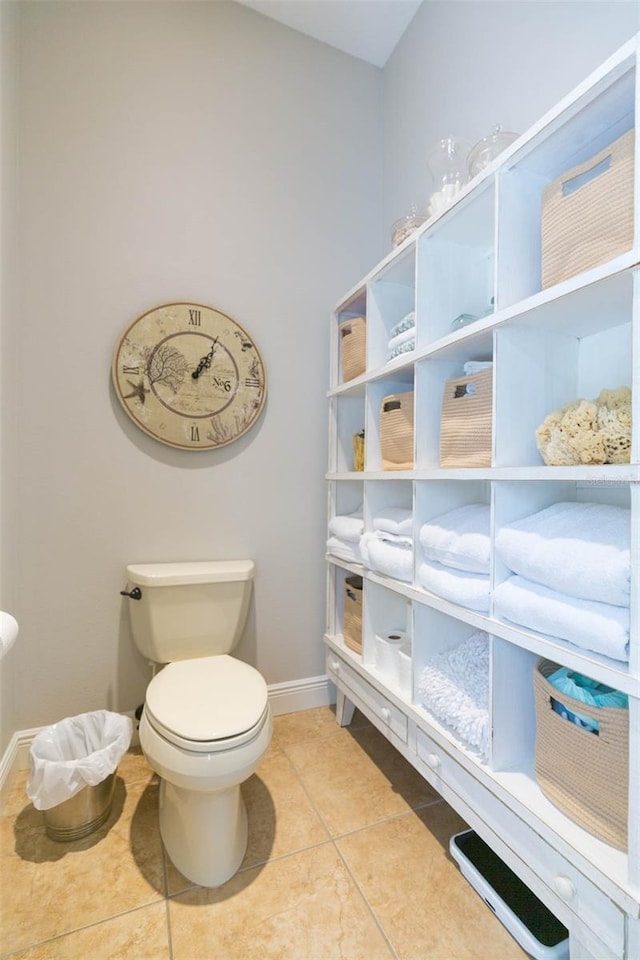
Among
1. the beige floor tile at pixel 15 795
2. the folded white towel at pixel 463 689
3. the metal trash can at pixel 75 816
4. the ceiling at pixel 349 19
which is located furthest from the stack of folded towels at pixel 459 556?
the ceiling at pixel 349 19

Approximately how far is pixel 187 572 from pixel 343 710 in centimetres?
88

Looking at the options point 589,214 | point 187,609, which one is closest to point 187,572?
point 187,609

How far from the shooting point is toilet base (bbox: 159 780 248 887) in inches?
45.7

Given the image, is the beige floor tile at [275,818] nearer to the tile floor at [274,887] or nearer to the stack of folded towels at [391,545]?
the tile floor at [274,887]

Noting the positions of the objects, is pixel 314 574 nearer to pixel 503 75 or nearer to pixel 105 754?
pixel 105 754

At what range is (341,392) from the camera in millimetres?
1802

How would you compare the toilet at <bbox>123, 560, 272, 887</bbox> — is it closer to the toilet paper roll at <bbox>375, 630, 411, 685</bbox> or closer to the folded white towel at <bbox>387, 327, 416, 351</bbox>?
the toilet paper roll at <bbox>375, 630, 411, 685</bbox>

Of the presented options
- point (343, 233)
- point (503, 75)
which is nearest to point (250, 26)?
point (343, 233)

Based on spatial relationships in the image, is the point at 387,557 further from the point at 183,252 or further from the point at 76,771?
the point at 183,252

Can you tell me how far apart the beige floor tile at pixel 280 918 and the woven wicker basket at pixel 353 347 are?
152 centimetres

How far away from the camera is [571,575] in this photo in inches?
31.4

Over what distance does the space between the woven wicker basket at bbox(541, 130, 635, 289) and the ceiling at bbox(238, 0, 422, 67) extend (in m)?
1.63

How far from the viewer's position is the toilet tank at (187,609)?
5.15 feet

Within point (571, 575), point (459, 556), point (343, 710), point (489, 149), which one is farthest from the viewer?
point (343, 710)
